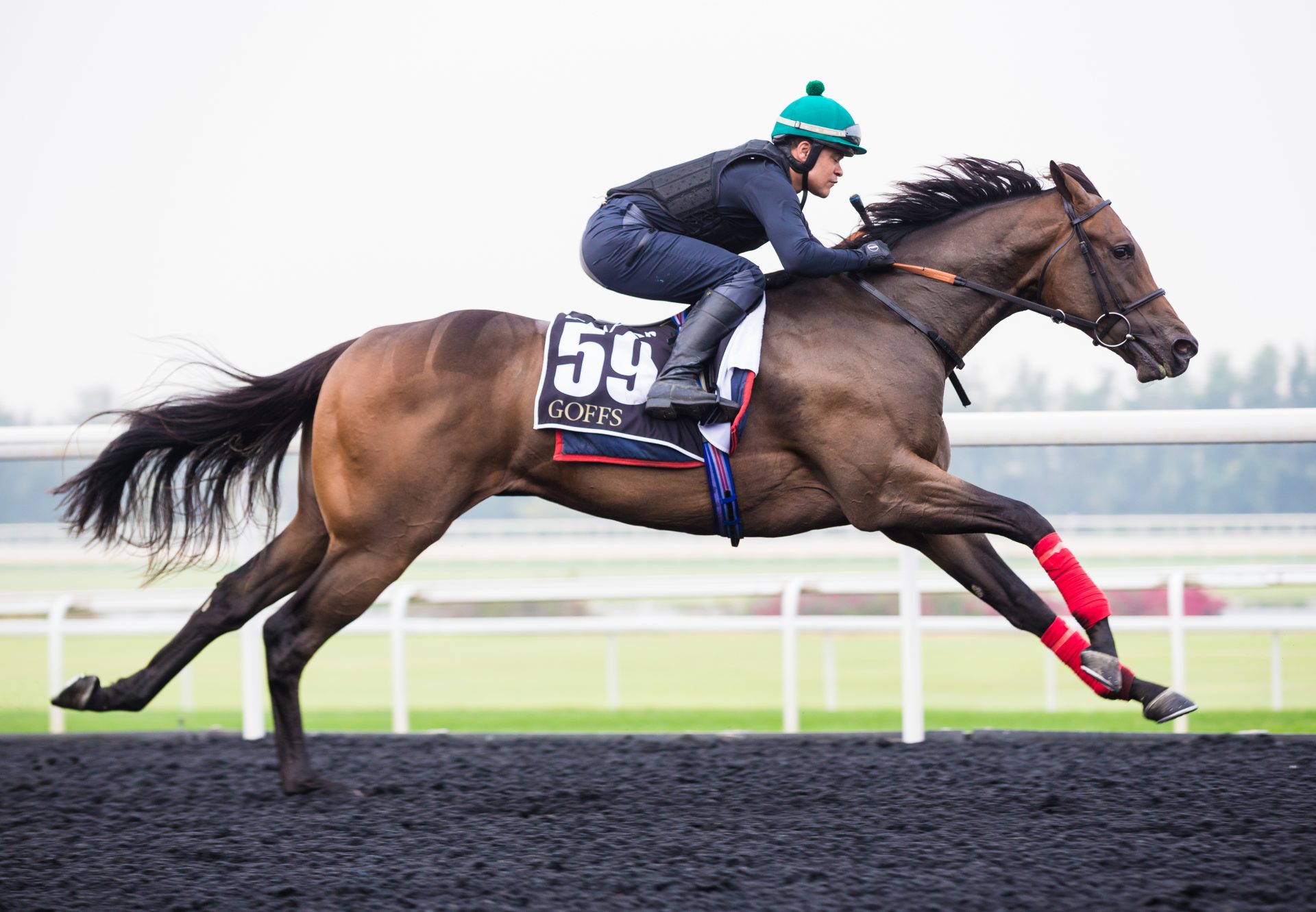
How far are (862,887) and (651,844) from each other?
65 cm

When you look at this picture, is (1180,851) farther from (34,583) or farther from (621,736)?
(34,583)

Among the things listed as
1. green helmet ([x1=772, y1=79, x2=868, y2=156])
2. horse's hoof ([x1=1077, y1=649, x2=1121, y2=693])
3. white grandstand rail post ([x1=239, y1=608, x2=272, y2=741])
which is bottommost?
white grandstand rail post ([x1=239, y1=608, x2=272, y2=741])

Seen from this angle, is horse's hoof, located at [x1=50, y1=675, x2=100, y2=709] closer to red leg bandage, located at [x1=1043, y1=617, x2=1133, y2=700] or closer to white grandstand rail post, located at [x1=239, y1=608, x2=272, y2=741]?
white grandstand rail post, located at [x1=239, y1=608, x2=272, y2=741]

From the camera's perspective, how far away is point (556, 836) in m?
3.27

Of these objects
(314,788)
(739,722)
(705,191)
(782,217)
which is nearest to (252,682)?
(314,788)

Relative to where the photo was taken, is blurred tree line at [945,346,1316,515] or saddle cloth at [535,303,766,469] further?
blurred tree line at [945,346,1316,515]

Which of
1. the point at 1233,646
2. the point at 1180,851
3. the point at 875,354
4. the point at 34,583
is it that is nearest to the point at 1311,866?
the point at 1180,851

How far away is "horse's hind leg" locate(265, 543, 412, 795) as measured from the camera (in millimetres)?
3857

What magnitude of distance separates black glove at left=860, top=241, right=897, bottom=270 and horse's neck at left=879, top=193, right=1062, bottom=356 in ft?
0.29

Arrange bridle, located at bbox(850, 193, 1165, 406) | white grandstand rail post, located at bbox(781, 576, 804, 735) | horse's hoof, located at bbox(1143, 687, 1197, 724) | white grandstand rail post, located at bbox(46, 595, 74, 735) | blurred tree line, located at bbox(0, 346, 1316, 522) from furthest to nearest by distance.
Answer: blurred tree line, located at bbox(0, 346, 1316, 522), white grandstand rail post, located at bbox(46, 595, 74, 735), white grandstand rail post, located at bbox(781, 576, 804, 735), bridle, located at bbox(850, 193, 1165, 406), horse's hoof, located at bbox(1143, 687, 1197, 724)

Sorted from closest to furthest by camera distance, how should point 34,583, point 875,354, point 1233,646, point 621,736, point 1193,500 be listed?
point 875,354
point 621,736
point 1233,646
point 34,583
point 1193,500

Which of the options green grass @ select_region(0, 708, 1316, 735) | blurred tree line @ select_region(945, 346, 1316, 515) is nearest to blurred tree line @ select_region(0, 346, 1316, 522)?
blurred tree line @ select_region(945, 346, 1316, 515)

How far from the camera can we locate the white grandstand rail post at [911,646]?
4.49m

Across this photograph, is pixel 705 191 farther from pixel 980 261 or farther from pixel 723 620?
pixel 723 620
